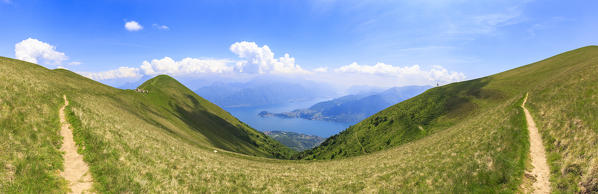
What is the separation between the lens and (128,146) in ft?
57.0

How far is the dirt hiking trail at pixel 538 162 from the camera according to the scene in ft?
40.6

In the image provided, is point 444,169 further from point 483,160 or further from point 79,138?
point 79,138

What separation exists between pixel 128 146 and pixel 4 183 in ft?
28.9

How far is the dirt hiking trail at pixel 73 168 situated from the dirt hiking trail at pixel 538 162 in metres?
26.3

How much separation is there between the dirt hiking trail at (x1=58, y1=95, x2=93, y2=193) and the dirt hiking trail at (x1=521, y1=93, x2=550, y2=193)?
86.4 ft

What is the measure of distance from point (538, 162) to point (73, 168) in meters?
32.2

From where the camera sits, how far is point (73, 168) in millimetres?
11719

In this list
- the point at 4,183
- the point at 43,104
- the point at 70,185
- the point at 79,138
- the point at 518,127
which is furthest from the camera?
the point at 518,127

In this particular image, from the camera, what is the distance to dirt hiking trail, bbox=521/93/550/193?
40.6 ft

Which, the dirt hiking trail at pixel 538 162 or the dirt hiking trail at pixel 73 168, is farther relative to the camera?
the dirt hiking trail at pixel 538 162

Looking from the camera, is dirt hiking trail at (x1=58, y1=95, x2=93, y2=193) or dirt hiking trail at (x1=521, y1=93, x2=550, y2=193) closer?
dirt hiking trail at (x1=58, y1=95, x2=93, y2=193)

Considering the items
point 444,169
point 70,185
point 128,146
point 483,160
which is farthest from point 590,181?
point 128,146

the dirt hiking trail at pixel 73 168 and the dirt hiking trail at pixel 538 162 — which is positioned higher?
the dirt hiking trail at pixel 73 168

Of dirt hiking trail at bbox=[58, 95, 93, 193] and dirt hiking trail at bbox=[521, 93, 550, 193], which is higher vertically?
dirt hiking trail at bbox=[58, 95, 93, 193]
